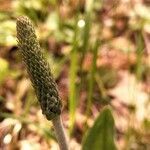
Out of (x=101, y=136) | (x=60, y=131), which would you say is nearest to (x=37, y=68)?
(x=60, y=131)

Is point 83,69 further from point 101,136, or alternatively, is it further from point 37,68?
point 37,68

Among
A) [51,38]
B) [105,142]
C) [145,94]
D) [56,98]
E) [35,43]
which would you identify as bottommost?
[145,94]

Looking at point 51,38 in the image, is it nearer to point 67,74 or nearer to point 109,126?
point 67,74

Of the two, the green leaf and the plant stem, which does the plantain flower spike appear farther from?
the green leaf

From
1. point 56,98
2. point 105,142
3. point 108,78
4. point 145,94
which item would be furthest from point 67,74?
point 56,98

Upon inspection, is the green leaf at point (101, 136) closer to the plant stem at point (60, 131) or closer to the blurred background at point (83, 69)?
the plant stem at point (60, 131)

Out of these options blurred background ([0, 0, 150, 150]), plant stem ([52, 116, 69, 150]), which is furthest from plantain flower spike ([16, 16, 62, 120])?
blurred background ([0, 0, 150, 150])

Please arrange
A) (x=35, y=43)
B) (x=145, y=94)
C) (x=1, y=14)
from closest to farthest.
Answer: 1. (x=35, y=43)
2. (x=1, y=14)
3. (x=145, y=94)
